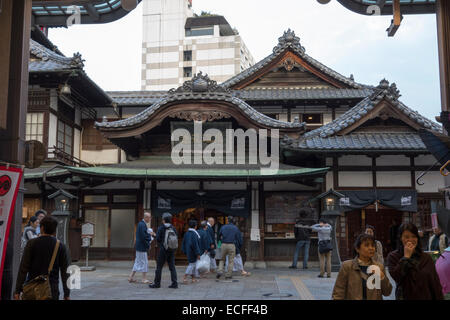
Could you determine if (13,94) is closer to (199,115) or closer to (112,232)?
(199,115)

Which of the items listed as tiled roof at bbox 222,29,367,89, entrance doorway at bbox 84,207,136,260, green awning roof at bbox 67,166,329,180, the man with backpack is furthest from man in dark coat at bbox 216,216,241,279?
tiled roof at bbox 222,29,367,89

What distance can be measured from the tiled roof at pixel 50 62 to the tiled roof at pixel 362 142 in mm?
9284

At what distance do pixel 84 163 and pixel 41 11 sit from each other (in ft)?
45.6

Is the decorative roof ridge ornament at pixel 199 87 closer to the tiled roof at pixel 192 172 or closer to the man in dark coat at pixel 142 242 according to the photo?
the tiled roof at pixel 192 172

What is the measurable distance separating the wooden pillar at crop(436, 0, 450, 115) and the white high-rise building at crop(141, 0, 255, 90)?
57.3 m

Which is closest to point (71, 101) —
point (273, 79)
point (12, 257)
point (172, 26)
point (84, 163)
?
point (84, 163)

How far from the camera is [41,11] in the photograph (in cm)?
1021

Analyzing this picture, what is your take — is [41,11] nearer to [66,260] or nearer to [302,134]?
[66,260]

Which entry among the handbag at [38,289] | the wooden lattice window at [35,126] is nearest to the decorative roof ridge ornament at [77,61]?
the wooden lattice window at [35,126]

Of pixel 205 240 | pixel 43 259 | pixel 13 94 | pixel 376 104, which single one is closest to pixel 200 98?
pixel 205 240

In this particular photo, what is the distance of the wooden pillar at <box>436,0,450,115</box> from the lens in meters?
8.36

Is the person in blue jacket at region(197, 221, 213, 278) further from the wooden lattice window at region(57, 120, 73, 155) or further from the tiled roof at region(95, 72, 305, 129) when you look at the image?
the wooden lattice window at region(57, 120, 73, 155)

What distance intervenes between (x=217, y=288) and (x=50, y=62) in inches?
524

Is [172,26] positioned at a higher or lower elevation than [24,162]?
higher
